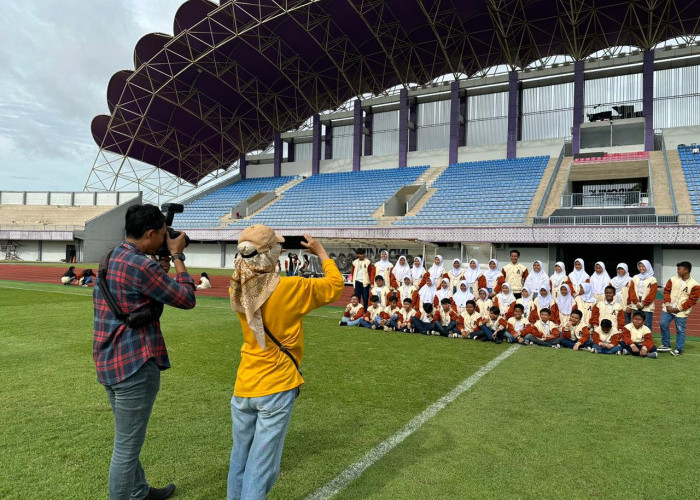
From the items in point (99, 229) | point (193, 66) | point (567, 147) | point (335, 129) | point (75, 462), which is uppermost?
point (193, 66)

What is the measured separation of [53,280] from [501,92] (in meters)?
28.7

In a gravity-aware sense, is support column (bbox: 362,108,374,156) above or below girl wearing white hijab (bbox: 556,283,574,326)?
above

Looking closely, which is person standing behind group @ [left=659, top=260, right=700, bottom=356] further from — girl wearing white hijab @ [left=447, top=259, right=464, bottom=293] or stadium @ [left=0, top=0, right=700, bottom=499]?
girl wearing white hijab @ [left=447, top=259, right=464, bottom=293]

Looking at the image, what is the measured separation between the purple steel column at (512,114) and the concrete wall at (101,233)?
3068 centimetres

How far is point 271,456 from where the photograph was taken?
95.2 inches

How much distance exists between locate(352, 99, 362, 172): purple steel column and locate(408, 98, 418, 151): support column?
151 inches

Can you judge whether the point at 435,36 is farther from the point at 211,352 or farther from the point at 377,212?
the point at 211,352

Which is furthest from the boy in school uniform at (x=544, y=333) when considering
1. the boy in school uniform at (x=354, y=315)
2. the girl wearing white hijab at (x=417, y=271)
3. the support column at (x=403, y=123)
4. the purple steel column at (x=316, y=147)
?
the purple steel column at (x=316, y=147)

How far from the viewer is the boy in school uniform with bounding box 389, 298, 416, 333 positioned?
33.7ft

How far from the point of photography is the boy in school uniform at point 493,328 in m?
9.20

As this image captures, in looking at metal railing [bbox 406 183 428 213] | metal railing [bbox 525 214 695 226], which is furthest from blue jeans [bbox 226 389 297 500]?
metal railing [bbox 406 183 428 213]

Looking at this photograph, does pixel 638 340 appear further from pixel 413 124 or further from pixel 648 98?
pixel 413 124

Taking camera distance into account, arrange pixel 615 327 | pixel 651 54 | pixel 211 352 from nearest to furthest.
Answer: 1. pixel 211 352
2. pixel 615 327
3. pixel 651 54

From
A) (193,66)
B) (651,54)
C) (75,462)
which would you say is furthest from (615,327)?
(193,66)
